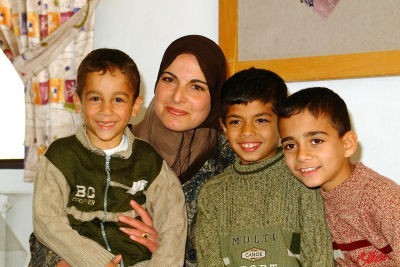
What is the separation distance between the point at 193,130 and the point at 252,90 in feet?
1.62

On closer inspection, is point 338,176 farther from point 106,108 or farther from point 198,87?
point 106,108

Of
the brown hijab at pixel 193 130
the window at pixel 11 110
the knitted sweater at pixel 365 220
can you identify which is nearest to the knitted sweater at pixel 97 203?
the brown hijab at pixel 193 130


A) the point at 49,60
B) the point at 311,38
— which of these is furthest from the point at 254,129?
the point at 49,60

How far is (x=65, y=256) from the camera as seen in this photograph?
75.6 inches

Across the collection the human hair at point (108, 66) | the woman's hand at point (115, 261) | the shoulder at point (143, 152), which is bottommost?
the woman's hand at point (115, 261)

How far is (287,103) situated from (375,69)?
3.09 ft

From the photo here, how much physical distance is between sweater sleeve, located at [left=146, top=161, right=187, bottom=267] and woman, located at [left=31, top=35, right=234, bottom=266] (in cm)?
19

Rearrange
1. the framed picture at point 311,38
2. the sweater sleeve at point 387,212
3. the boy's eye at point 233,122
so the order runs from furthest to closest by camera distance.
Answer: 1. the framed picture at point 311,38
2. the boy's eye at point 233,122
3. the sweater sleeve at point 387,212

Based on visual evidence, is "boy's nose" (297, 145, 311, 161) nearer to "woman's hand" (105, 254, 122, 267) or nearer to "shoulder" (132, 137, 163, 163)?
"shoulder" (132, 137, 163, 163)

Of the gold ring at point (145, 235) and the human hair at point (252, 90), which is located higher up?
the human hair at point (252, 90)

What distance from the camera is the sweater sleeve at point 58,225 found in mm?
1891

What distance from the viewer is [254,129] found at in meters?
2.02

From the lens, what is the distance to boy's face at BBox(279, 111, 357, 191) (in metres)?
1.87

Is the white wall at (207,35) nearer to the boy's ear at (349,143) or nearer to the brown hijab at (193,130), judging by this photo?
the brown hijab at (193,130)
